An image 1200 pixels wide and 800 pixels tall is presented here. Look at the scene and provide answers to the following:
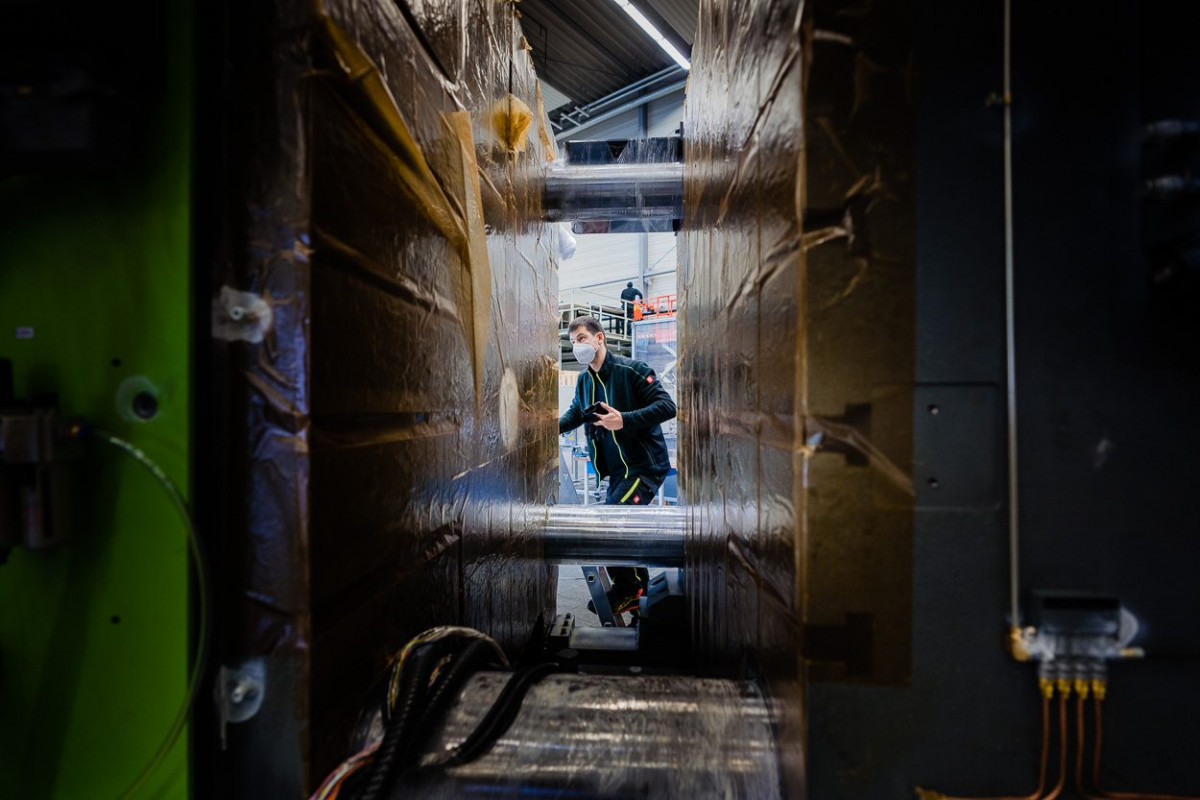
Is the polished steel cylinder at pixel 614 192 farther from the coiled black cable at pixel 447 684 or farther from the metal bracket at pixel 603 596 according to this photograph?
the metal bracket at pixel 603 596

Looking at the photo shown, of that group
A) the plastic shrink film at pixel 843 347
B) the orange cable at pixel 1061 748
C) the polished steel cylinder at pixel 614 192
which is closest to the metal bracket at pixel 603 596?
the polished steel cylinder at pixel 614 192

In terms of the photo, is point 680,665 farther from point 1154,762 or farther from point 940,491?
point 940,491

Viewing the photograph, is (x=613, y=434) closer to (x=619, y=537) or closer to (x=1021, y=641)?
(x=619, y=537)

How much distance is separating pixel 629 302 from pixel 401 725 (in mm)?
5521

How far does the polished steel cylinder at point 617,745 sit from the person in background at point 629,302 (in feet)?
16.6

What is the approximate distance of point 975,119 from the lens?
517 millimetres

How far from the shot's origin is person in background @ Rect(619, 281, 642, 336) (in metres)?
5.70

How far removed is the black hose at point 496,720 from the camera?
601mm

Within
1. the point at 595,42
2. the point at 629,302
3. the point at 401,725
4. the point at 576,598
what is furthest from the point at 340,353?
the point at 629,302

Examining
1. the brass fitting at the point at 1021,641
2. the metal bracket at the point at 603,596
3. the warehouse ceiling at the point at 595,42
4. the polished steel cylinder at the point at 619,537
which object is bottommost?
the metal bracket at the point at 603,596

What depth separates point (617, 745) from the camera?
62cm

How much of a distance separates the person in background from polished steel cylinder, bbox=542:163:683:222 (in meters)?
3.52

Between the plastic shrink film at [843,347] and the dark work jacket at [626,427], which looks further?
the dark work jacket at [626,427]

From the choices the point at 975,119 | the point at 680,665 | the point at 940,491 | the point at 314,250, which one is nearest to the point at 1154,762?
the point at 940,491
